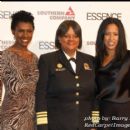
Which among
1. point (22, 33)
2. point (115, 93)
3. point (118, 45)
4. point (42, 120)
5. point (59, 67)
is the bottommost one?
point (42, 120)

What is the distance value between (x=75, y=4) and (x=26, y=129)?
115cm

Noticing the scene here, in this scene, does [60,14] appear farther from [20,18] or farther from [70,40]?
[70,40]

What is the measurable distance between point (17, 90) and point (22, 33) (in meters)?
0.43

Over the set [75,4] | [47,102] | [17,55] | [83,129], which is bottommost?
[83,129]

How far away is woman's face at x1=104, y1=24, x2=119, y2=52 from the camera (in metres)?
2.33

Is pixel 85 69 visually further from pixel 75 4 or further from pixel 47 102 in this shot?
pixel 75 4

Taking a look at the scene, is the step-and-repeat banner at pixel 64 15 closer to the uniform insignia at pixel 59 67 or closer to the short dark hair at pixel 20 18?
the short dark hair at pixel 20 18

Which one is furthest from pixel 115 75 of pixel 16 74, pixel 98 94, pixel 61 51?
pixel 16 74

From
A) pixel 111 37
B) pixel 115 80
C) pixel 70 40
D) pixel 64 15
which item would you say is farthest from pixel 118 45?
pixel 64 15

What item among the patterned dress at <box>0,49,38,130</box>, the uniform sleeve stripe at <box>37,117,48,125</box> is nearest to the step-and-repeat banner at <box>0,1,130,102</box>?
the patterned dress at <box>0,49,38,130</box>

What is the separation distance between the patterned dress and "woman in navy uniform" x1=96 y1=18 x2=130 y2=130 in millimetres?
494

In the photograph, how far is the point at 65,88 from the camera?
7.12 ft

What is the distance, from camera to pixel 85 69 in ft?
7.47

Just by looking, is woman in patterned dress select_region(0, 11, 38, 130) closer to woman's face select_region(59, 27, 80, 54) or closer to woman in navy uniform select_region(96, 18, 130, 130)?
woman's face select_region(59, 27, 80, 54)
